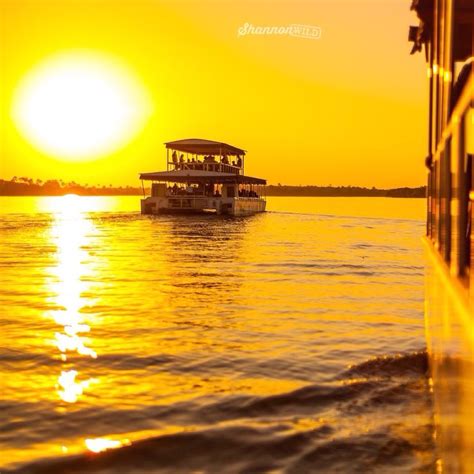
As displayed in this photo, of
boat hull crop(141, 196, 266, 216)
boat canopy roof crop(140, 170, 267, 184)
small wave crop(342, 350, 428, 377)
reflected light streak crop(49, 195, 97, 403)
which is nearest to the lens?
reflected light streak crop(49, 195, 97, 403)

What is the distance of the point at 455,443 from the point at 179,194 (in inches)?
2364

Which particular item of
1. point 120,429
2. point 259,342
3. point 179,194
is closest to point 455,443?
point 120,429

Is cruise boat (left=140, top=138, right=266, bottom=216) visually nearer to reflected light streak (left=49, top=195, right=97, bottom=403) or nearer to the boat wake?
Result: reflected light streak (left=49, top=195, right=97, bottom=403)

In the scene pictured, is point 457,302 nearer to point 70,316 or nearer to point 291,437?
point 291,437

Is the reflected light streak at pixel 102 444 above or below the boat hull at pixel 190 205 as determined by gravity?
below

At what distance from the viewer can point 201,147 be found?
63812 mm

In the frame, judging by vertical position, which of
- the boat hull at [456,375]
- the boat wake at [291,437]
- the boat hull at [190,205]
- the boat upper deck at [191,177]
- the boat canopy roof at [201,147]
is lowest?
the boat wake at [291,437]

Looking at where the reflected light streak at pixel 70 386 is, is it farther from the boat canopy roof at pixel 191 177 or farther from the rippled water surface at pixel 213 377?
the boat canopy roof at pixel 191 177

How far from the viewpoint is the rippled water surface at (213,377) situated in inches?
210

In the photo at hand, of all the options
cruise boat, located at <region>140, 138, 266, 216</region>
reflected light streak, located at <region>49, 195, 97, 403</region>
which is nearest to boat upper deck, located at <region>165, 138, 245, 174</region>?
cruise boat, located at <region>140, 138, 266, 216</region>

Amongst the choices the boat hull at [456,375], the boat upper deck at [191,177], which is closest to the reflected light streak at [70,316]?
the boat hull at [456,375]

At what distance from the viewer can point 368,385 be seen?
7.27 metres

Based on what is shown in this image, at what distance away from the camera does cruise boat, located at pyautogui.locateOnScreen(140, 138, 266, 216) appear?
59.5 m

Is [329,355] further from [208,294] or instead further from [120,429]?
[208,294]
